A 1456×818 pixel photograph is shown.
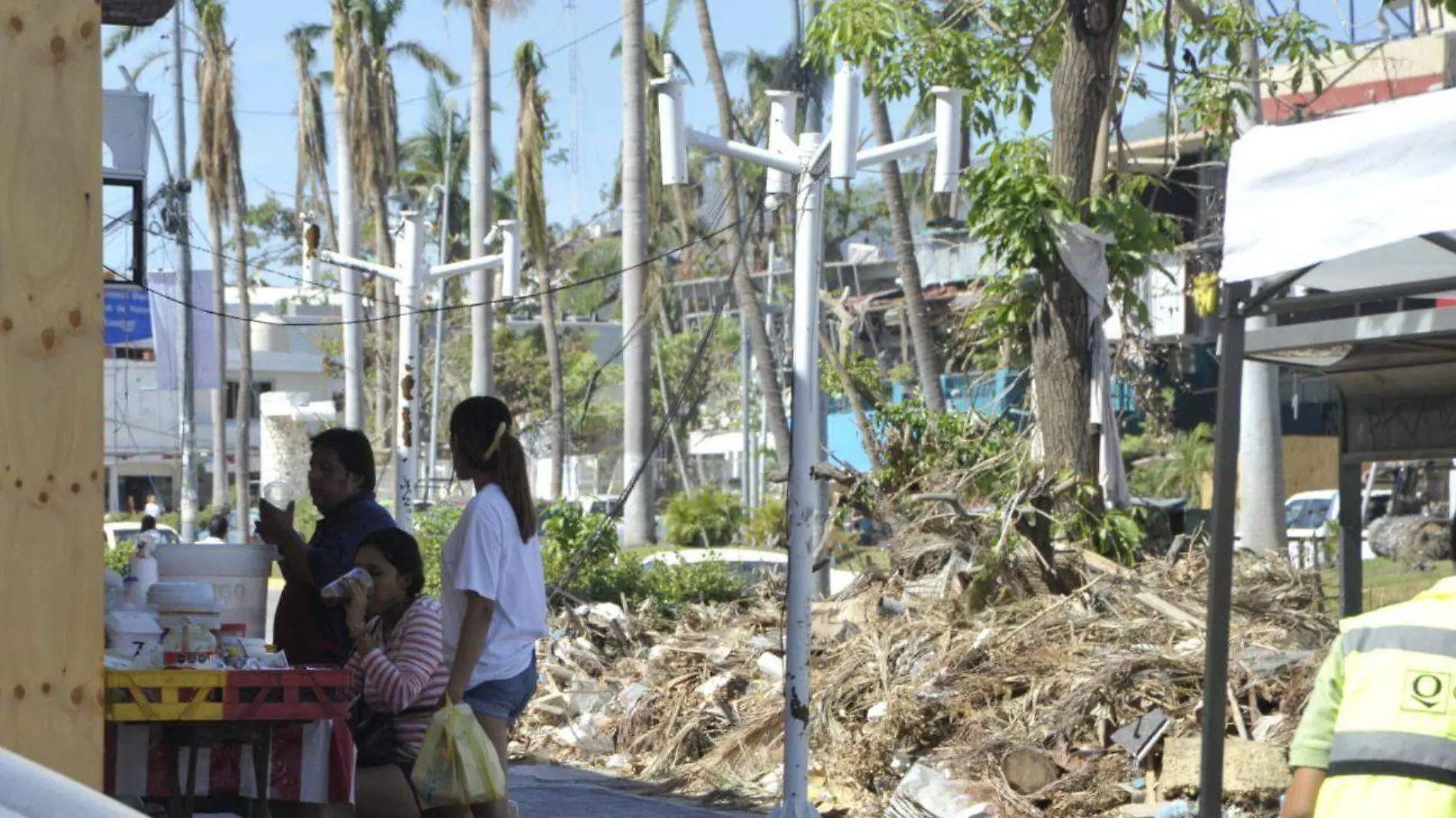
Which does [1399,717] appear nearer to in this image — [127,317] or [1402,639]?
[1402,639]

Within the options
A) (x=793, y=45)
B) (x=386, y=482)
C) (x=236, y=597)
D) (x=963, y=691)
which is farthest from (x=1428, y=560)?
(x=386, y=482)

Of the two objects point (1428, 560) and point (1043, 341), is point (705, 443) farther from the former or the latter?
point (1043, 341)

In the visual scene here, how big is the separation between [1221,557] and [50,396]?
125 inches

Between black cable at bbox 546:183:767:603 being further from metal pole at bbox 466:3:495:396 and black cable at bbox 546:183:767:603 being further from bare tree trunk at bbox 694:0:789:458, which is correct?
metal pole at bbox 466:3:495:396

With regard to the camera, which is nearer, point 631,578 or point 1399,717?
point 1399,717

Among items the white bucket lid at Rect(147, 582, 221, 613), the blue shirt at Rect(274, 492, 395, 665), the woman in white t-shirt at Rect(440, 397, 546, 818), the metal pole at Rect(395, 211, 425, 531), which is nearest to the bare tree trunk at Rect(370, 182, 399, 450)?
the metal pole at Rect(395, 211, 425, 531)

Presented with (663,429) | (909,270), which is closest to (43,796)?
(663,429)

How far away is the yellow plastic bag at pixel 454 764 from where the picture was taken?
209 inches

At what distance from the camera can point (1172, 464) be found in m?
35.0

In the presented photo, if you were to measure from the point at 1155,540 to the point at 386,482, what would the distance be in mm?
42159

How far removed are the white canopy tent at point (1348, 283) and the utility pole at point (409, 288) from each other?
13.1m

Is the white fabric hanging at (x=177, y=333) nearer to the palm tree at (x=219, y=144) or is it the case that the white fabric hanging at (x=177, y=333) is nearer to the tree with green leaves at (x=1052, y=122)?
the palm tree at (x=219, y=144)

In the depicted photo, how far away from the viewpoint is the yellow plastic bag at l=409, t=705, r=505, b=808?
5312 millimetres

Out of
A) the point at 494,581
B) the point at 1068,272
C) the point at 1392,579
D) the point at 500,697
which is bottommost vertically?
the point at 1392,579
